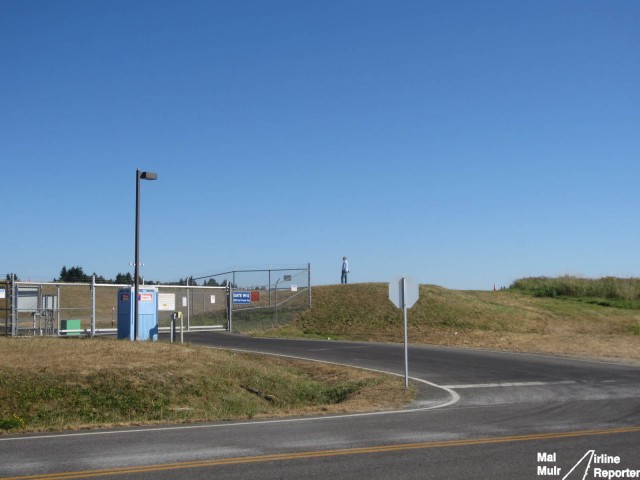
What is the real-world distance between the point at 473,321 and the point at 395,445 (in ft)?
90.9

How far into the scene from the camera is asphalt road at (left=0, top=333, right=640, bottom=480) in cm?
819

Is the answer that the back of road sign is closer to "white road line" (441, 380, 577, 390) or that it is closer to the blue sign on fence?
"white road line" (441, 380, 577, 390)

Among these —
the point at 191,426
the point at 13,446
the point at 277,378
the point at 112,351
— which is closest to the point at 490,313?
the point at 277,378

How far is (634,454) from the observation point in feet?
29.6

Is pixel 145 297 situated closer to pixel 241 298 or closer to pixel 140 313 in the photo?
pixel 140 313

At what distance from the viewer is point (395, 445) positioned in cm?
974

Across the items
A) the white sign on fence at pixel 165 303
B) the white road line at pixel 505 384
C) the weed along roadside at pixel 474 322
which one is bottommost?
the white road line at pixel 505 384

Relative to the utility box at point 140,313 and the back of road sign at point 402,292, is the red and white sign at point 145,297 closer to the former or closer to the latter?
the utility box at point 140,313

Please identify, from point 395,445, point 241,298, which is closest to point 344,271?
point 241,298

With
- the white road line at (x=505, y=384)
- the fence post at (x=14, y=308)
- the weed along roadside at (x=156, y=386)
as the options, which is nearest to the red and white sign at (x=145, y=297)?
the weed along roadside at (x=156, y=386)

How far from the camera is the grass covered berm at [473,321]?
3158cm

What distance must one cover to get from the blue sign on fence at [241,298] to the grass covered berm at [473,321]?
95.9 inches

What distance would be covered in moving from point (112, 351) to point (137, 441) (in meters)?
10.2

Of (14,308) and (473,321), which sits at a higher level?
(14,308)
